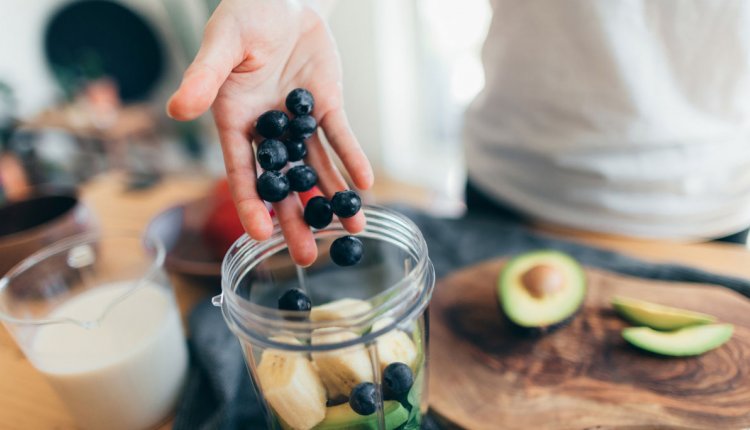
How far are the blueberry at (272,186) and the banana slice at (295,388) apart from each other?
0.46 feet

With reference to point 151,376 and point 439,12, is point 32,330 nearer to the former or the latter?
point 151,376

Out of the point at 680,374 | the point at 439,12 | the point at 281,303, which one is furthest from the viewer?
the point at 439,12

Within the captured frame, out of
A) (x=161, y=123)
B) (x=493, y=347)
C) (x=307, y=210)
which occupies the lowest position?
(x=161, y=123)

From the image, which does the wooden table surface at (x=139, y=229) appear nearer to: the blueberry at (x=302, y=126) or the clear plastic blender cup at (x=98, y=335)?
the clear plastic blender cup at (x=98, y=335)

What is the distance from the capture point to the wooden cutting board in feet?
1.93

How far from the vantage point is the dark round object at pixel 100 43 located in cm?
294

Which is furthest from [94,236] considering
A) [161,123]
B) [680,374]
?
[161,123]

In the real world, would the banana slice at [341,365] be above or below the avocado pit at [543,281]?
above

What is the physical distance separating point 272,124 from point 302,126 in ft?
0.11

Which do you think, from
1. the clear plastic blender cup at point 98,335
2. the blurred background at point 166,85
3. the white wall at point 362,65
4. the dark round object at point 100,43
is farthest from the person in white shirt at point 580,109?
the dark round object at point 100,43

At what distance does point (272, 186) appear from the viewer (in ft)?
1.68

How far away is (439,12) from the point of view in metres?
2.26

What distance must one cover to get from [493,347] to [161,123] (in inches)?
126

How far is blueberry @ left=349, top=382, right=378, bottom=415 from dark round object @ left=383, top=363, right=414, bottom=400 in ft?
0.05
